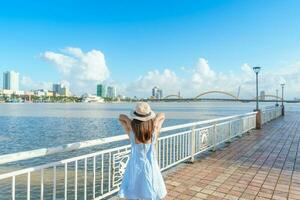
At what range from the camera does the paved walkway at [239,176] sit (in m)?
4.58

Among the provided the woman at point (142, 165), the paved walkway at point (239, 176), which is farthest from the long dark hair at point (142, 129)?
the paved walkway at point (239, 176)

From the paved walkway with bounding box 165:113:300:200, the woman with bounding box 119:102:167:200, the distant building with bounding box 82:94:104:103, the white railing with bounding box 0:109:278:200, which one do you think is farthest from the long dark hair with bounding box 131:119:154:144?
the distant building with bounding box 82:94:104:103

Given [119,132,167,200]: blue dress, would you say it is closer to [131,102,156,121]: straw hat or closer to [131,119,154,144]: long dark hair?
[131,119,154,144]: long dark hair

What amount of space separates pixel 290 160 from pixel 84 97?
582 ft

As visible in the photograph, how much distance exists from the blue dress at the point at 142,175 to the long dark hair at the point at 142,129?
0.07 m

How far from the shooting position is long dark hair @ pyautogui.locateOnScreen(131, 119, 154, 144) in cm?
291

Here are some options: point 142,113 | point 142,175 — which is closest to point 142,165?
point 142,175

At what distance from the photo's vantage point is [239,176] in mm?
5598

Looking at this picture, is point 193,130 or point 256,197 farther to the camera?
point 193,130

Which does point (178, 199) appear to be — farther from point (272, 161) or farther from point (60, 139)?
point (60, 139)

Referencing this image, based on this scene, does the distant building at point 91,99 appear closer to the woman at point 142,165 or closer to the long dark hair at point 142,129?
the woman at point 142,165

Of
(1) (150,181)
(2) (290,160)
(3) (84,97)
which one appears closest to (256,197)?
(1) (150,181)

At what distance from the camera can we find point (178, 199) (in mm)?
4297

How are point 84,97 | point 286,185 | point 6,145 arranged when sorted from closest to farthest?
point 286,185, point 6,145, point 84,97
